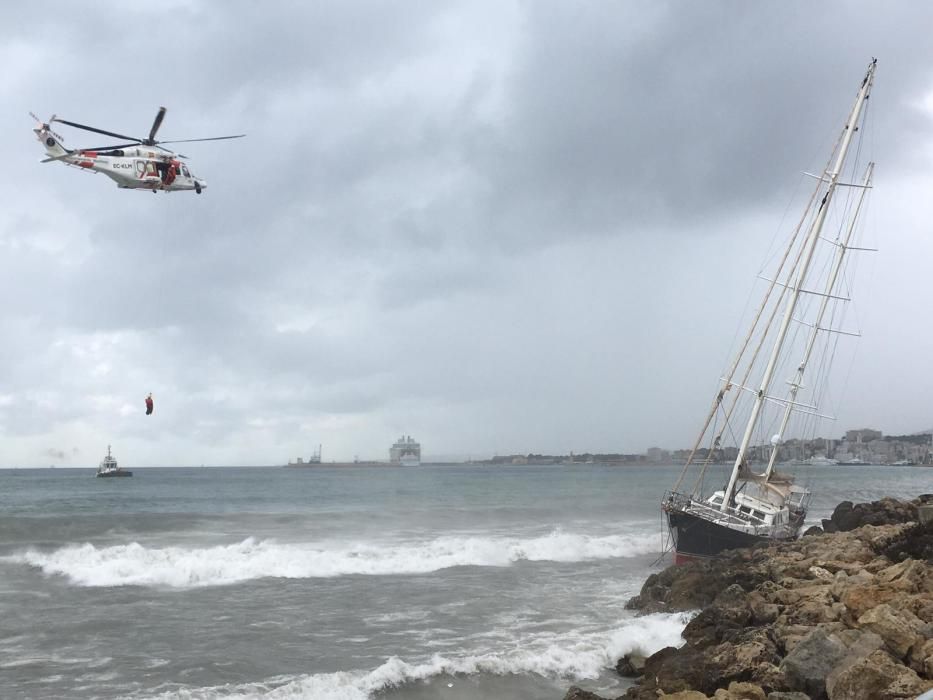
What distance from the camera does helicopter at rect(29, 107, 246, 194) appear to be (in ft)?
74.7

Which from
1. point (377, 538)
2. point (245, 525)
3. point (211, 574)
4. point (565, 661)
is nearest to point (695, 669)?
point (565, 661)

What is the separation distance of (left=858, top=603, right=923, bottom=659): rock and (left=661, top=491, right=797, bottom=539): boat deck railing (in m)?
14.0

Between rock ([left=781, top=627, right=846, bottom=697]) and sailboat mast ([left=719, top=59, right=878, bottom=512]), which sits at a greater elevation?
sailboat mast ([left=719, top=59, right=878, bottom=512])

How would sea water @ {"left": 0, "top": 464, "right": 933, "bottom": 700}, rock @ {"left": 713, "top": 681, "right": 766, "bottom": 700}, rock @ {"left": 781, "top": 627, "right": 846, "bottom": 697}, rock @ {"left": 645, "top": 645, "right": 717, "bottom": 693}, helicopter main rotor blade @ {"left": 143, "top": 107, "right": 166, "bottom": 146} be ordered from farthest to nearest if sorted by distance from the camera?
1. helicopter main rotor blade @ {"left": 143, "top": 107, "right": 166, "bottom": 146}
2. sea water @ {"left": 0, "top": 464, "right": 933, "bottom": 700}
3. rock @ {"left": 645, "top": 645, "right": 717, "bottom": 693}
4. rock @ {"left": 781, "top": 627, "right": 846, "bottom": 697}
5. rock @ {"left": 713, "top": 681, "right": 766, "bottom": 700}

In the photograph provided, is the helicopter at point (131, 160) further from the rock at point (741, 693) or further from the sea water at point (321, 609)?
the rock at point (741, 693)

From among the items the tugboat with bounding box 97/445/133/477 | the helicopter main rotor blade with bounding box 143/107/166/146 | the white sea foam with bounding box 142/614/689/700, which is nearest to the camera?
the white sea foam with bounding box 142/614/689/700

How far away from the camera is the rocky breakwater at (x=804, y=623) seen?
33.7ft

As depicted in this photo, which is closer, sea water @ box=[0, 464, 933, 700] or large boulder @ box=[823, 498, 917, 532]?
sea water @ box=[0, 464, 933, 700]

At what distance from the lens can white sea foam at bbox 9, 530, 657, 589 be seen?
92.5 ft

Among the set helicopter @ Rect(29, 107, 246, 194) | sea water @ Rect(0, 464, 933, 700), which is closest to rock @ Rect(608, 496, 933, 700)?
sea water @ Rect(0, 464, 933, 700)

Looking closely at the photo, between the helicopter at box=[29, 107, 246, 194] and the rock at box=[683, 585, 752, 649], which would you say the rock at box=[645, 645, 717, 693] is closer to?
the rock at box=[683, 585, 752, 649]

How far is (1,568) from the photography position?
29906 millimetres

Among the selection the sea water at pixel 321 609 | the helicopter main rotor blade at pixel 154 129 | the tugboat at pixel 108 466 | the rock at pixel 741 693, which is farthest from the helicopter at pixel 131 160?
the tugboat at pixel 108 466

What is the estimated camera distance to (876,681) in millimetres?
9234
